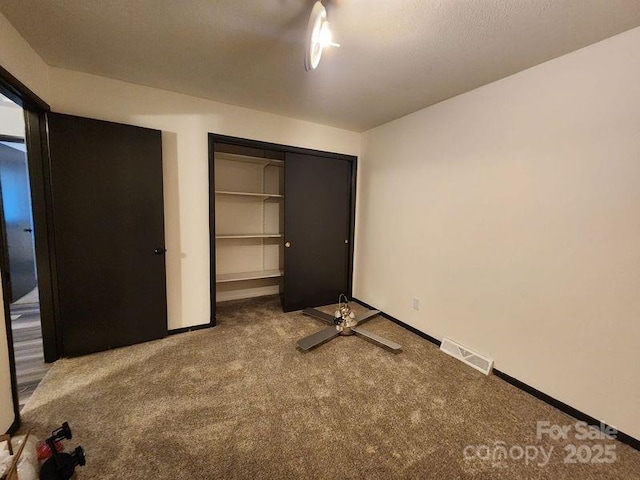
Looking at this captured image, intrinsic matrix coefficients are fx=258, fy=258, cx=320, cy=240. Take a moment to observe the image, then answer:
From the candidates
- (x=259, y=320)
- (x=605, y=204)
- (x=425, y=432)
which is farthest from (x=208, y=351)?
(x=605, y=204)

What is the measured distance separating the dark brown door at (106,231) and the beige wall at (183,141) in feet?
0.57

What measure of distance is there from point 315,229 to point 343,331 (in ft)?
4.40

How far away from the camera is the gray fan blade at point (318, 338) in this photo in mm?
2396

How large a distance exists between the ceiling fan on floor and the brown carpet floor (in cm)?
9

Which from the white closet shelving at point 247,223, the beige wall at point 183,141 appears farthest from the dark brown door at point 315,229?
the beige wall at point 183,141

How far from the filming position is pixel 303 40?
170cm

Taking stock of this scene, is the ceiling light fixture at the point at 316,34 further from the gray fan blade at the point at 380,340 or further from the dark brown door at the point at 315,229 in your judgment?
the gray fan blade at the point at 380,340

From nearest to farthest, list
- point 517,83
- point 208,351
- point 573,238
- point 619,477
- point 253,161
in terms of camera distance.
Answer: point 619,477, point 573,238, point 517,83, point 208,351, point 253,161

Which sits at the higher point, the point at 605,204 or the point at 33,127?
the point at 33,127

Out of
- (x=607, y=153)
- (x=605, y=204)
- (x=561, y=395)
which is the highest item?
(x=607, y=153)

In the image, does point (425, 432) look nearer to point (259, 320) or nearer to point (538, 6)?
point (259, 320)

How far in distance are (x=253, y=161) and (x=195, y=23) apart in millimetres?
2061

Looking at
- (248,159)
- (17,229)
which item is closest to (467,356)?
(248,159)

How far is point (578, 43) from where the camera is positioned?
1.61 meters
